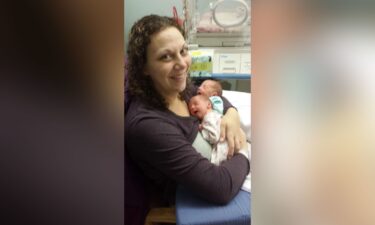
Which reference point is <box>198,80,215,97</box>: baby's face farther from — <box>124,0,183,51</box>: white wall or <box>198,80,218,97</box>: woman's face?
<box>124,0,183,51</box>: white wall

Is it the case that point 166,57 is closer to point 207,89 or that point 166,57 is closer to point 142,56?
point 142,56

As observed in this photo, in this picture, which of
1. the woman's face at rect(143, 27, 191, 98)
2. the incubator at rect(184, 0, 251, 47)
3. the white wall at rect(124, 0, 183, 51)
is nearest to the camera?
the white wall at rect(124, 0, 183, 51)

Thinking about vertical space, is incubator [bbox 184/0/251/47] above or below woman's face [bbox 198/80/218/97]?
above

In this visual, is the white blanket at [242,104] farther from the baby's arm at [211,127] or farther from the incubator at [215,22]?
the incubator at [215,22]

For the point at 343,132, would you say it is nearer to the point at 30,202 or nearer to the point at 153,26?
the point at 153,26

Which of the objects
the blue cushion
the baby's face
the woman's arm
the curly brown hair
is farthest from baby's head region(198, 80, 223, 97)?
the blue cushion

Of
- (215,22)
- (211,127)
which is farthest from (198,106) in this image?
(215,22)

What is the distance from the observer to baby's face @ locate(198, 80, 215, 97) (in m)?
0.90

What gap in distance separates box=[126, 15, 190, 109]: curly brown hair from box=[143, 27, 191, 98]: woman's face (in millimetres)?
12

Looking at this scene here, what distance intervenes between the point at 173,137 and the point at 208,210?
0.18 meters

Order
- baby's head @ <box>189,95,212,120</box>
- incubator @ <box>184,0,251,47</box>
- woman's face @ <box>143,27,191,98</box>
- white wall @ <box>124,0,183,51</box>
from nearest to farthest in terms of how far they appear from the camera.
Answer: white wall @ <box>124,0,183,51</box> → woman's face @ <box>143,27,191,98</box> → baby's head @ <box>189,95,212,120</box> → incubator @ <box>184,0,251,47</box>

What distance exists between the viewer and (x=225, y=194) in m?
0.67

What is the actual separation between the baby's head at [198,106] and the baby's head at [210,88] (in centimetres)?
4

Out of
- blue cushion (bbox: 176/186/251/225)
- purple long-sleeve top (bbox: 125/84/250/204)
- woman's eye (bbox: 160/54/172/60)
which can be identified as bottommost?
blue cushion (bbox: 176/186/251/225)
